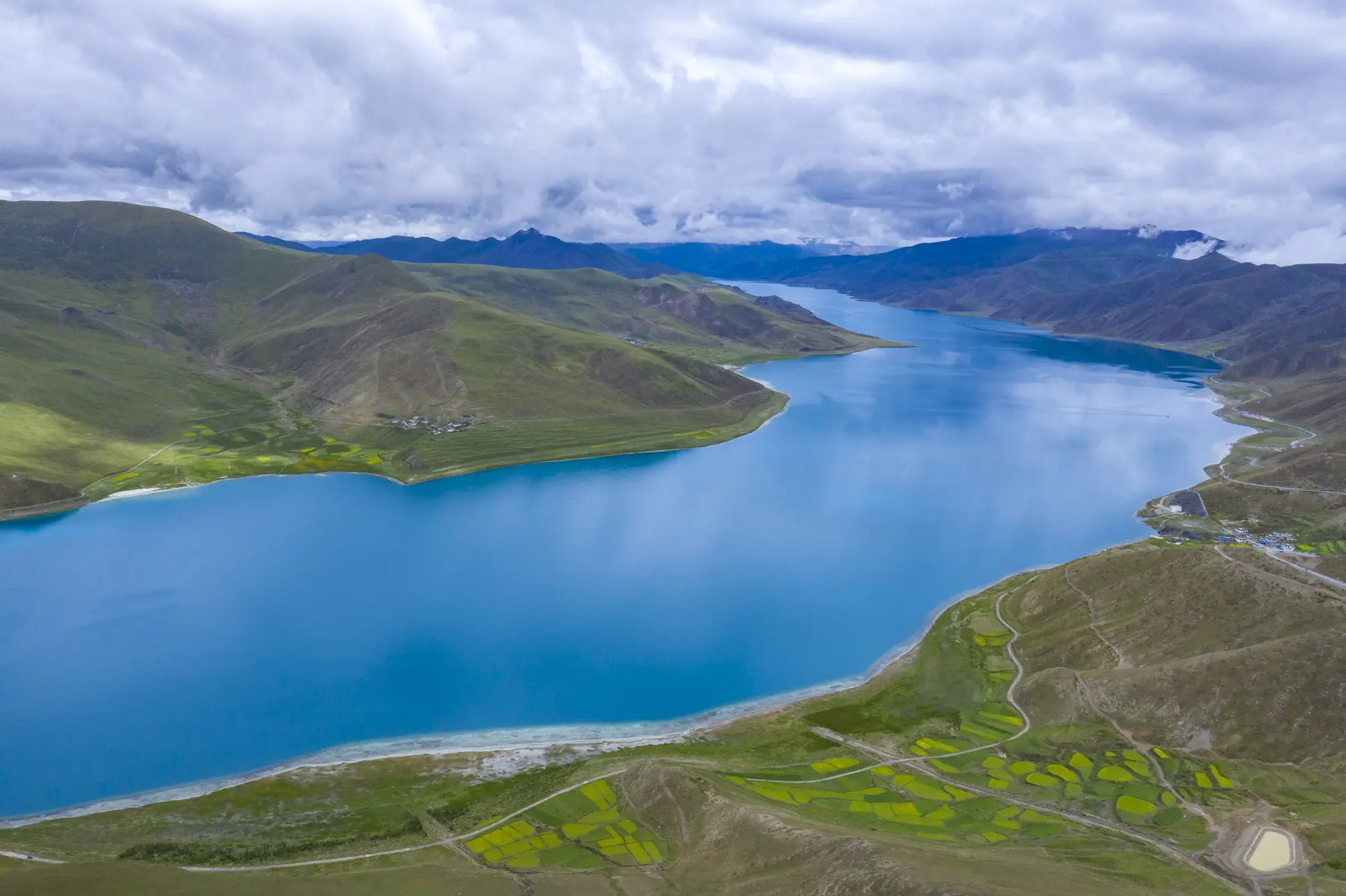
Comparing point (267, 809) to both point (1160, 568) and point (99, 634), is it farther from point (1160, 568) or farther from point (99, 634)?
point (1160, 568)

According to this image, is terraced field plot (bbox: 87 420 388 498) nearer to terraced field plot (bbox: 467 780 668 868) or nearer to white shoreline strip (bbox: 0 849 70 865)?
white shoreline strip (bbox: 0 849 70 865)

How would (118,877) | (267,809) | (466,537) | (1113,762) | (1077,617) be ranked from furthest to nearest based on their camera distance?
1. (466,537)
2. (1077,617)
3. (1113,762)
4. (267,809)
5. (118,877)

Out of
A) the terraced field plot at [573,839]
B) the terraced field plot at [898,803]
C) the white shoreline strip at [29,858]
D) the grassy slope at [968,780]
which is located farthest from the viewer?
the terraced field plot at [898,803]

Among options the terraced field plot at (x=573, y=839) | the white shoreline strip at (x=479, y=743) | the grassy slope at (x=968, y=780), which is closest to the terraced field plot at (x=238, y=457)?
the white shoreline strip at (x=479, y=743)

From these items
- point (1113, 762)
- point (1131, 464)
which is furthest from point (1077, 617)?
point (1131, 464)

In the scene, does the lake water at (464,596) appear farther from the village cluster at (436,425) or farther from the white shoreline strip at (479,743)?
the village cluster at (436,425)

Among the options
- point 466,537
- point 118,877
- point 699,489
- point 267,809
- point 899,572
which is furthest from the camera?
point 699,489

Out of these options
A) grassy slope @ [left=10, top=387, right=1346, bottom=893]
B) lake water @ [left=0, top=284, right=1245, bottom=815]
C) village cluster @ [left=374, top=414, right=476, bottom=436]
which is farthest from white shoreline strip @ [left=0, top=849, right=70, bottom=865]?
village cluster @ [left=374, top=414, right=476, bottom=436]
